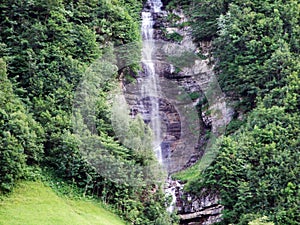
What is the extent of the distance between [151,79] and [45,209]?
17869 mm

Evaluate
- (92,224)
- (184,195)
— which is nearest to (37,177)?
(92,224)

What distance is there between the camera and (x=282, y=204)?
31531 millimetres

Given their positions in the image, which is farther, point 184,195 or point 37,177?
point 184,195

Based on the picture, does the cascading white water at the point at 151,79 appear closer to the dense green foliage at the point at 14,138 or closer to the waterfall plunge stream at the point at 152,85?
the waterfall plunge stream at the point at 152,85

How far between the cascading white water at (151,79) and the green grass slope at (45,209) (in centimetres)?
1086

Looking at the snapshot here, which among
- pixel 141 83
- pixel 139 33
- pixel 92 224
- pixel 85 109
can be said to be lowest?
pixel 92 224

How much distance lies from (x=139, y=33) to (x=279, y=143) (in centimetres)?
1710

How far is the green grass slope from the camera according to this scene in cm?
2811

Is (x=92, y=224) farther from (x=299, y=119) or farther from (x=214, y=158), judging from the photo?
(x=299, y=119)

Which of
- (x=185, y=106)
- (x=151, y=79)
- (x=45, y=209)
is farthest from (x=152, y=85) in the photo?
(x=45, y=209)

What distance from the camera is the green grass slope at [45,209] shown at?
92.2 ft

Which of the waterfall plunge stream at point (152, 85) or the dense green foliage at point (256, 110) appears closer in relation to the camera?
the dense green foliage at point (256, 110)

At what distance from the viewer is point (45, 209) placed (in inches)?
1148

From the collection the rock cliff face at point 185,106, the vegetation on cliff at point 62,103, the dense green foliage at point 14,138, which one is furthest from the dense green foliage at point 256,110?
the dense green foliage at point 14,138
